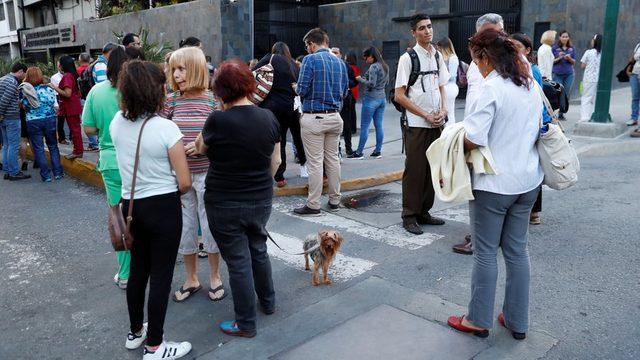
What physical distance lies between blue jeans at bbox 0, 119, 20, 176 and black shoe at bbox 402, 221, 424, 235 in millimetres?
6427

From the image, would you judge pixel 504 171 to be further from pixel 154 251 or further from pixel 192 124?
pixel 192 124

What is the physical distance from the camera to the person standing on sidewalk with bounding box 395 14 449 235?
17.6 feet

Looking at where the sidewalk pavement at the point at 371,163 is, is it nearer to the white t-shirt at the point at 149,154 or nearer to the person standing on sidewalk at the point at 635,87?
the person standing on sidewalk at the point at 635,87

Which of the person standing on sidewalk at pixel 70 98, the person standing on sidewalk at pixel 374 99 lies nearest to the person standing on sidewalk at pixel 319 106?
the person standing on sidewalk at pixel 374 99

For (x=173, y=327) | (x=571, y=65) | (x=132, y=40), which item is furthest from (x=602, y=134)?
(x=173, y=327)

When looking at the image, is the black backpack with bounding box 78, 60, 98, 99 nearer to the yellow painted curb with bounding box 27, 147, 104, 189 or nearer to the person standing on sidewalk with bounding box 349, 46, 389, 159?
the yellow painted curb with bounding box 27, 147, 104, 189

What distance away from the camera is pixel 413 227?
219 inches

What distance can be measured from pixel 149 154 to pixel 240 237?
2.61 ft

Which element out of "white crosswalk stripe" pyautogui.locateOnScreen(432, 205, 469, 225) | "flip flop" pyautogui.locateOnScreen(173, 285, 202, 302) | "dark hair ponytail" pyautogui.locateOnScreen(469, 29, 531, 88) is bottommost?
"flip flop" pyautogui.locateOnScreen(173, 285, 202, 302)

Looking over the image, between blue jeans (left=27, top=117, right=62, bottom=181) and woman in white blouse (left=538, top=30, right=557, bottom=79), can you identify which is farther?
woman in white blouse (left=538, top=30, right=557, bottom=79)

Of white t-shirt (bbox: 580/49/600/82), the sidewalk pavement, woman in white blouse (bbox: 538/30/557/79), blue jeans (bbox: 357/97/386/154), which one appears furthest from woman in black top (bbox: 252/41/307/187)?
white t-shirt (bbox: 580/49/600/82)

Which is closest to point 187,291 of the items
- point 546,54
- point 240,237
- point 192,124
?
point 240,237

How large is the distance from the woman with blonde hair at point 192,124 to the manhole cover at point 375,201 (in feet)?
8.79

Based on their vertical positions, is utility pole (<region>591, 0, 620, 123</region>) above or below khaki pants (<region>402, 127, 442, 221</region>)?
above
